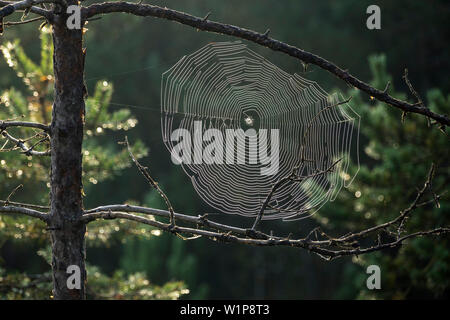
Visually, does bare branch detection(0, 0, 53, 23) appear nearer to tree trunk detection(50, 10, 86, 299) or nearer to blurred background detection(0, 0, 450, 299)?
tree trunk detection(50, 10, 86, 299)

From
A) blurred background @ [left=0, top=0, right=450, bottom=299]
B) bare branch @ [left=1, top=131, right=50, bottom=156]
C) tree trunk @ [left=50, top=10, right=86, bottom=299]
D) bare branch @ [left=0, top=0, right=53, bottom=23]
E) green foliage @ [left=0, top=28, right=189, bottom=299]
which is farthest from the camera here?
blurred background @ [left=0, top=0, right=450, bottom=299]

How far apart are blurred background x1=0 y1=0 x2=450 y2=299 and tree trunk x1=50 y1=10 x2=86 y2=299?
211 cm

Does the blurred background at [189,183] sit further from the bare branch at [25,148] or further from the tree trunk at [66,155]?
the tree trunk at [66,155]

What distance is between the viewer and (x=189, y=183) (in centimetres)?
1537

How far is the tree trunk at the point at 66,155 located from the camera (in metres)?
2.15

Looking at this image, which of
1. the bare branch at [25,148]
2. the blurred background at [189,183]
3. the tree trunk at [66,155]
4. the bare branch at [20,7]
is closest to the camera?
A: the bare branch at [20,7]

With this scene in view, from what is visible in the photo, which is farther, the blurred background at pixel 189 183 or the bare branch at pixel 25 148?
the blurred background at pixel 189 183

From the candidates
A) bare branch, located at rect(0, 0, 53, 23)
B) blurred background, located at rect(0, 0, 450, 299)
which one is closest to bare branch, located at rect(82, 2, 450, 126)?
bare branch, located at rect(0, 0, 53, 23)

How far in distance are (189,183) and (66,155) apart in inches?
520

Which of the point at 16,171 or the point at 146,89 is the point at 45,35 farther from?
the point at 146,89

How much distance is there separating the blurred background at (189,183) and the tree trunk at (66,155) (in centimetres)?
211

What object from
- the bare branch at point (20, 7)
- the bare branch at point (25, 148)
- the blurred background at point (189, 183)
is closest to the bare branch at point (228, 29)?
the bare branch at point (20, 7)

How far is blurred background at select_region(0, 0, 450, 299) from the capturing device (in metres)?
4.91

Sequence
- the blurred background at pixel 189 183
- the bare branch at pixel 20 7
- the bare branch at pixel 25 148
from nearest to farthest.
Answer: the bare branch at pixel 20 7
the bare branch at pixel 25 148
the blurred background at pixel 189 183
